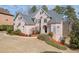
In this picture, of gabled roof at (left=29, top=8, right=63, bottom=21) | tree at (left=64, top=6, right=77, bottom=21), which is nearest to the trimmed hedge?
gabled roof at (left=29, top=8, right=63, bottom=21)

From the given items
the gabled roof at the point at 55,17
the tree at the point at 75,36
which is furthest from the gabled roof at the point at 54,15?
the tree at the point at 75,36

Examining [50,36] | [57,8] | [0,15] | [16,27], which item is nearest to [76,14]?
[57,8]

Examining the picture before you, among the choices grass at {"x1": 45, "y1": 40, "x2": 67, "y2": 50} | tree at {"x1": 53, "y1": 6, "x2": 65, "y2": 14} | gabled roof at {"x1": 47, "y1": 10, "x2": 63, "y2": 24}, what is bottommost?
grass at {"x1": 45, "y1": 40, "x2": 67, "y2": 50}

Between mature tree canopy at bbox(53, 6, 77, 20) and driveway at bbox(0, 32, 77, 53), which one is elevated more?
mature tree canopy at bbox(53, 6, 77, 20)

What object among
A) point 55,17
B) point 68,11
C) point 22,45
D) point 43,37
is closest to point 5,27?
point 22,45

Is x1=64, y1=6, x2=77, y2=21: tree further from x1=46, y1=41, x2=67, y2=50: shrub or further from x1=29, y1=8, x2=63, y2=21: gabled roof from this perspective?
x1=46, y1=41, x2=67, y2=50: shrub

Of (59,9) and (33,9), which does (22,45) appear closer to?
(33,9)

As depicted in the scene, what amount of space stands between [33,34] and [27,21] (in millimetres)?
125

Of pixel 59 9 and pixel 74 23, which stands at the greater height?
pixel 59 9

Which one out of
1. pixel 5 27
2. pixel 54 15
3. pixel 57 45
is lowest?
pixel 57 45

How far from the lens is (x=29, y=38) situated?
1765mm

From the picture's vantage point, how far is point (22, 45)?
5.75ft

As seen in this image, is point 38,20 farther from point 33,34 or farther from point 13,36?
point 13,36

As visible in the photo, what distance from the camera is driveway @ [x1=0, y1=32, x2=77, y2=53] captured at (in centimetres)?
174
